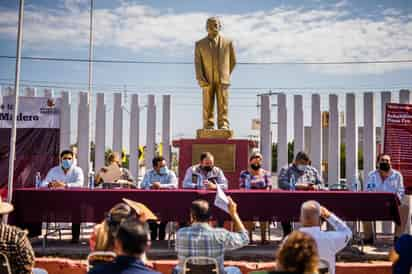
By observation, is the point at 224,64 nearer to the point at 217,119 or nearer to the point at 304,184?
the point at 217,119

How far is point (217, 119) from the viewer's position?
8.55 meters

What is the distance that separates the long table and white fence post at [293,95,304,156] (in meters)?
3.68

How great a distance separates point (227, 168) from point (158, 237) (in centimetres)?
164

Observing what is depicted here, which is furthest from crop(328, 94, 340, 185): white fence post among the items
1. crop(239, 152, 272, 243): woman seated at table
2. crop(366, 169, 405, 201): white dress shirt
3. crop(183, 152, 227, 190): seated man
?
crop(183, 152, 227, 190): seated man

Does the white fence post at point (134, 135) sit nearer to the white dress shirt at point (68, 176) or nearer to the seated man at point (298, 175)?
the white dress shirt at point (68, 176)

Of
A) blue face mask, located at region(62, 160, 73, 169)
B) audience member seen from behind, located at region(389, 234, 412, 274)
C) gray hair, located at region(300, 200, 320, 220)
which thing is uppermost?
blue face mask, located at region(62, 160, 73, 169)

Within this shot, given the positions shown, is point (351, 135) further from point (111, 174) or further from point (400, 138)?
point (111, 174)

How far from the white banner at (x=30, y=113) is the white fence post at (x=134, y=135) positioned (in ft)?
4.77

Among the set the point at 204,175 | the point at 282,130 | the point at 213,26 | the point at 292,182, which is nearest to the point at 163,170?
the point at 204,175

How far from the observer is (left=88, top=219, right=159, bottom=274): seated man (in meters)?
2.40

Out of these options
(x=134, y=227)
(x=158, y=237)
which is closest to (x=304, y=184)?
(x=158, y=237)

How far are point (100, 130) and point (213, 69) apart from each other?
274 centimetres

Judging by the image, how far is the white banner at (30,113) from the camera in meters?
9.12

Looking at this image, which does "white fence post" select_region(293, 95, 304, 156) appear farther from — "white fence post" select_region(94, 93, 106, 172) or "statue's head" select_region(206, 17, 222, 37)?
"white fence post" select_region(94, 93, 106, 172)
